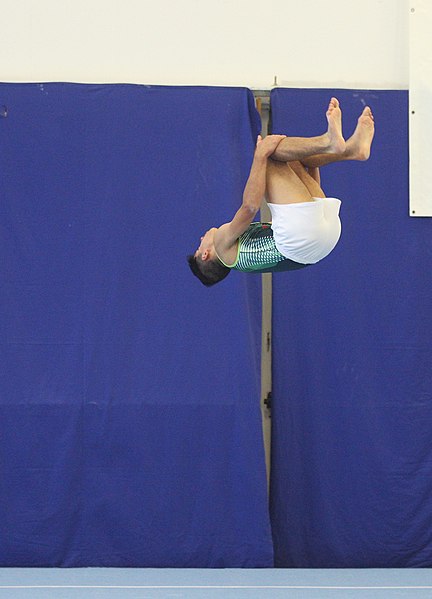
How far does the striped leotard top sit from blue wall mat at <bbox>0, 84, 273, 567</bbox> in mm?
1605

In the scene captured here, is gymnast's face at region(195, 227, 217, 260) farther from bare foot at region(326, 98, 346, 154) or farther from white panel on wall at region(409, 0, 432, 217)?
white panel on wall at region(409, 0, 432, 217)

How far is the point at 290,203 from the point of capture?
4285 millimetres

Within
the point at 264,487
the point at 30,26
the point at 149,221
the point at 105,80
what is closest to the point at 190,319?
the point at 149,221

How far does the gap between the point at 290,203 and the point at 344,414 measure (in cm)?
227

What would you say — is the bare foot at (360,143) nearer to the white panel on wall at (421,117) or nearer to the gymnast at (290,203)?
the gymnast at (290,203)

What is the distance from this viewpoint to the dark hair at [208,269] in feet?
15.2

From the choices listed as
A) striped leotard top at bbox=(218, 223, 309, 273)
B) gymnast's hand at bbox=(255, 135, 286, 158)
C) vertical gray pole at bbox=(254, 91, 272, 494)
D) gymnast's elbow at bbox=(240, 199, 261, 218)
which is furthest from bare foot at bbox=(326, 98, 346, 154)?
vertical gray pole at bbox=(254, 91, 272, 494)

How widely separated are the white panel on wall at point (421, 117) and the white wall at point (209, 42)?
14 centimetres

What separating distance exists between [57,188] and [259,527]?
7.22 feet

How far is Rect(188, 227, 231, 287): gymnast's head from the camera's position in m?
4.60
